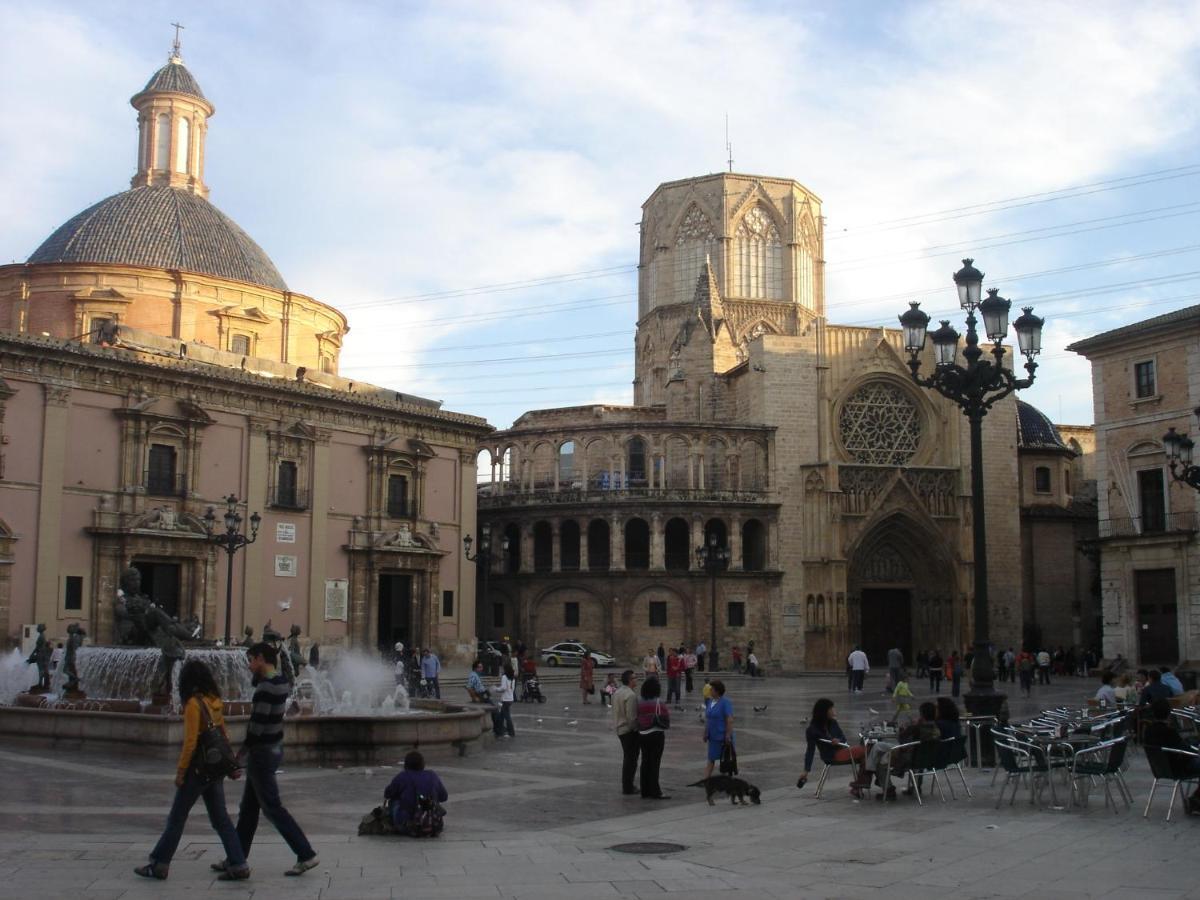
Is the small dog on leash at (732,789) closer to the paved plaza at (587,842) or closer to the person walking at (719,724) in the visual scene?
the paved plaza at (587,842)

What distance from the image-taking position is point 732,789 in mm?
12930

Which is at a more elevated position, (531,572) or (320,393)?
(320,393)

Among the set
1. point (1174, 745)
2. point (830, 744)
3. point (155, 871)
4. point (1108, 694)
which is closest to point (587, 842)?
point (830, 744)

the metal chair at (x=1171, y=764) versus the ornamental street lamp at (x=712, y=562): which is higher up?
the ornamental street lamp at (x=712, y=562)

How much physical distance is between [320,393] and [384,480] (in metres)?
3.75

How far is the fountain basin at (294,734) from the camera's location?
16250 mm

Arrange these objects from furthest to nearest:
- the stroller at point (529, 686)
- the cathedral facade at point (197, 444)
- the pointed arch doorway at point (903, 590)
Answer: the pointed arch doorway at point (903, 590)
the cathedral facade at point (197, 444)
the stroller at point (529, 686)

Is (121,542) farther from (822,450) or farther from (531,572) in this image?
(822,450)

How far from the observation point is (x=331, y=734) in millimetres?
16406

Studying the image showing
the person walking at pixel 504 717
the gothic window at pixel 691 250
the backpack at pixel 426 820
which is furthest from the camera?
the gothic window at pixel 691 250

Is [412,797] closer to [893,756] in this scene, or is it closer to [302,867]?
[302,867]

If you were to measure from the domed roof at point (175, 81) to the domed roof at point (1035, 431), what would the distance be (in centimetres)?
3780

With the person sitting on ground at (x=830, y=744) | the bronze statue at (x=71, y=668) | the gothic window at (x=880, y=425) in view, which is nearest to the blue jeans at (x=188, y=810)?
the person sitting on ground at (x=830, y=744)


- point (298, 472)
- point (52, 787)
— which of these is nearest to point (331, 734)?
point (52, 787)
